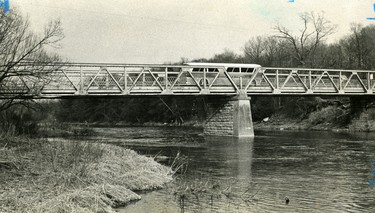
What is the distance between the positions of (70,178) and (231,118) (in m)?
39.6

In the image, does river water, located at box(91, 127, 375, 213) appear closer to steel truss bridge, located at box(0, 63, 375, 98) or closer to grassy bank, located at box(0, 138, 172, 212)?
grassy bank, located at box(0, 138, 172, 212)

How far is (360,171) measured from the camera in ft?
71.8

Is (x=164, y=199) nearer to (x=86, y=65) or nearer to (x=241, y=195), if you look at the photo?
(x=241, y=195)

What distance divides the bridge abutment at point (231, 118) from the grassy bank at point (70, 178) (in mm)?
31248

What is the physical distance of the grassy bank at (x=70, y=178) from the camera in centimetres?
1220

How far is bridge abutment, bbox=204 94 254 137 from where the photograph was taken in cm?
5112

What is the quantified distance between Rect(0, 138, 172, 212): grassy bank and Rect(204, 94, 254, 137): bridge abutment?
3125cm

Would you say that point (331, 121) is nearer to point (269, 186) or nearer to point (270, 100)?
point (270, 100)

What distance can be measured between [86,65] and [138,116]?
218 feet

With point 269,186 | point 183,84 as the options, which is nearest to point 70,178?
point 269,186

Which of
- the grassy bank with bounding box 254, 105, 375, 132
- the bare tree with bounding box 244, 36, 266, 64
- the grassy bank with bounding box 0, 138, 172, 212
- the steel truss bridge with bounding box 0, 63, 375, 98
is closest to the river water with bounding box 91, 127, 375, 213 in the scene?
the grassy bank with bounding box 0, 138, 172, 212

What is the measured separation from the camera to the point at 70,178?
1442 cm

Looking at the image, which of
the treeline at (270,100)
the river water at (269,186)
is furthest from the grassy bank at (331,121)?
the river water at (269,186)

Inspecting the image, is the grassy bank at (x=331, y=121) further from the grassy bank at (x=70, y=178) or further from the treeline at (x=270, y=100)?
the grassy bank at (x=70, y=178)
